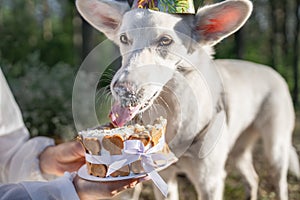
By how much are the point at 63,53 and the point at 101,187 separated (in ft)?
18.7

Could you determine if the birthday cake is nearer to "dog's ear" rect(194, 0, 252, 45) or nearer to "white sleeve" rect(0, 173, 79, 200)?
"white sleeve" rect(0, 173, 79, 200)

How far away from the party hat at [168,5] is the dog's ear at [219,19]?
Answer: 5 centimetres

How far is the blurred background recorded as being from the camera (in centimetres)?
332

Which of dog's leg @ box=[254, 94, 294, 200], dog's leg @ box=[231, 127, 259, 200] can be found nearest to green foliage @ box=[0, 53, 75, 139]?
dog's leg @ box=[231, 127, 259, 200]

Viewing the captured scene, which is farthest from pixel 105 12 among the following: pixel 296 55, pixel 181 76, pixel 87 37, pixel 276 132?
pixel 296 55

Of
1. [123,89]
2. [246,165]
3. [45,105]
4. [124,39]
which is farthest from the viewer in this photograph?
[45,105]

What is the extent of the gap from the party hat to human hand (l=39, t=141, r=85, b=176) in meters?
0.51

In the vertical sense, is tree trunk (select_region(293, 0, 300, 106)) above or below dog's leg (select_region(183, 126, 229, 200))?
below

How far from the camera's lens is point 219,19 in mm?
1093

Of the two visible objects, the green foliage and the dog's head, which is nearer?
the dog's head

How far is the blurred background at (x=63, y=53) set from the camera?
10.9 ft

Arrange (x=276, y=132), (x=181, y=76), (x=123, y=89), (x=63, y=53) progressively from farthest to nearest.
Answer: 1. (x=63, y=53)
2. (x=276, y=132)
3. (x=181, y=76)
4. (x=123, y=89)

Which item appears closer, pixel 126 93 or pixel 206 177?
pixel 126 93

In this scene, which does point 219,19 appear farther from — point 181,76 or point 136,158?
point 136,158
